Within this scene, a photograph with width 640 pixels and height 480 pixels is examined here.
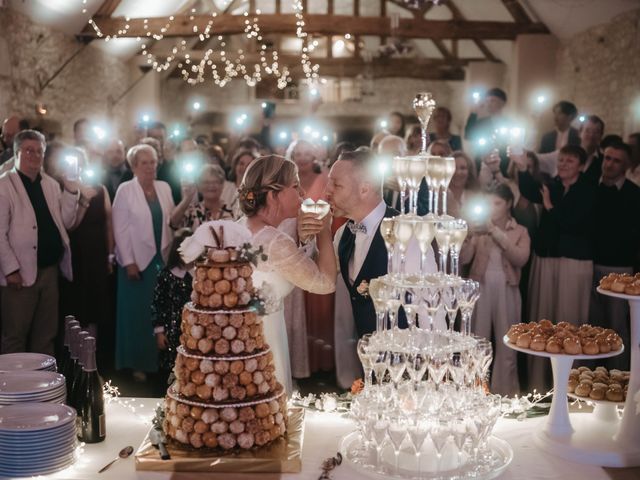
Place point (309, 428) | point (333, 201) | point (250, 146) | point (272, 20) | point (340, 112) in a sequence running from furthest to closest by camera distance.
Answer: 1. point (340, 112)
2. point (272, 20)
3. point (250, 146)
4. point (333, 201)
5. point (309, 428)

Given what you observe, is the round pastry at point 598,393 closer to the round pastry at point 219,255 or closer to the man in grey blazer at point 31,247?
the round pastry at point 219,255

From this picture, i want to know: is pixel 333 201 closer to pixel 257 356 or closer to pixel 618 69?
pixel 257 356

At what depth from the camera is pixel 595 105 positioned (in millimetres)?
9031

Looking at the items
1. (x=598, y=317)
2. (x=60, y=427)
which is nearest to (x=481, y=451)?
(x=60, y=427)

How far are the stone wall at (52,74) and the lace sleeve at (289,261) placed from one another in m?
6.02

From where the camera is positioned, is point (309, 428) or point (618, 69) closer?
point (309, 428)

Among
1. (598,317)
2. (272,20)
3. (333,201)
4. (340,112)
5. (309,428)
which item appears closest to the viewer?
(309,428)

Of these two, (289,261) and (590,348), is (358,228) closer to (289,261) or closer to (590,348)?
(289,261)

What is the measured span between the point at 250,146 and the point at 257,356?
4473mm

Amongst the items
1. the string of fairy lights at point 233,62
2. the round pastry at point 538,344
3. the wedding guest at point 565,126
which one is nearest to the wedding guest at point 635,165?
the wedding guest at point 565,126

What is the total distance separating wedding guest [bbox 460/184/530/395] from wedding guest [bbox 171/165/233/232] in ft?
5.27

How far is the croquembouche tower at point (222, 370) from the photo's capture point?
6.65ft

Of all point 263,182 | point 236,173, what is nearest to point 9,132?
point 236,173

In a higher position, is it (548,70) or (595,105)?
(548,70)
